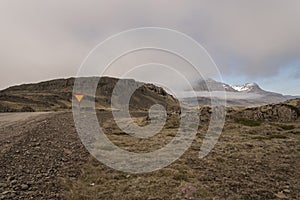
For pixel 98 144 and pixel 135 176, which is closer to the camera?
pixel 135 176

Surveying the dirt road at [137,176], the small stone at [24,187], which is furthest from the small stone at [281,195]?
→ the small stone at [24,187]

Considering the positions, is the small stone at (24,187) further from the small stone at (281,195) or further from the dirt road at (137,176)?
the small stone at (281,195)

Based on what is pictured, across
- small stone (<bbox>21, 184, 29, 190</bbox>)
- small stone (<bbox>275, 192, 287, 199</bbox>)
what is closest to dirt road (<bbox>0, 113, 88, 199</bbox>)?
small stone (<bbox>21, 184, 29, 190</bbox>)

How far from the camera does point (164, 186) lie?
51.4ft

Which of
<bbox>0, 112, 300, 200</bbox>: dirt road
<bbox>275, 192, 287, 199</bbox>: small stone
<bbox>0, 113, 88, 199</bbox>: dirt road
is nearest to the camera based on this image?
<bbox>0, 113, 88, 199</bbox>: dirt road

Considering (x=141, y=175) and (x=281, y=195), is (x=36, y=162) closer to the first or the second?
(x=141, y=175)

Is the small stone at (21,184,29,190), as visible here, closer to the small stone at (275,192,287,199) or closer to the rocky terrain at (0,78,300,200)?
the rocky terrain at (0,78,300,200)

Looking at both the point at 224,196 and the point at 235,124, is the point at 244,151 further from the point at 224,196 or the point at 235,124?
the point at 235,124

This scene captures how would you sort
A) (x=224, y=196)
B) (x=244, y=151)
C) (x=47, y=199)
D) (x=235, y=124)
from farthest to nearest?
(x=235, y=124) < (x=244, y=151) < (x=224, y=196) < (x=47, y=199)

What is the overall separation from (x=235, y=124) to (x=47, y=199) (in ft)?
120

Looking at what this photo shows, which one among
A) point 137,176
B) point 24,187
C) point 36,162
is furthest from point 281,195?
point 36,162

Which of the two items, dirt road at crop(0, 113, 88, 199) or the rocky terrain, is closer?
dirt road at crop(0, 113, 88, 199)

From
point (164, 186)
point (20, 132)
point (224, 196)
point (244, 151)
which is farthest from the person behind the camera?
point (20, 132)

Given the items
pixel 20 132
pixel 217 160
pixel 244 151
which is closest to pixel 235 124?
pixel 244 151
